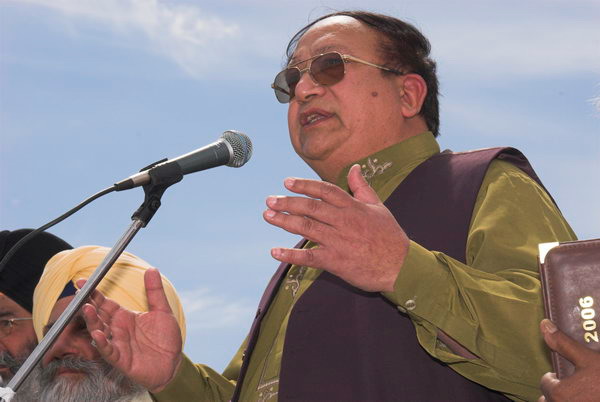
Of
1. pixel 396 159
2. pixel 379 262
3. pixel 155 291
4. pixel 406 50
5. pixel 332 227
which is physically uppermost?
pixel 406 50

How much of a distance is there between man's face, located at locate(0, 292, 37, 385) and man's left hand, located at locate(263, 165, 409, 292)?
3.63m

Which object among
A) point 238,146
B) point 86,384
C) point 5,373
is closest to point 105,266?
point 238,146

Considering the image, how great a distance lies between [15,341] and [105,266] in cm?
300

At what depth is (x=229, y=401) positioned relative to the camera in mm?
4359

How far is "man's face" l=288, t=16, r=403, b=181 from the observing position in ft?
14.4

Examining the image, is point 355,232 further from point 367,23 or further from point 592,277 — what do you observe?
point 367,23

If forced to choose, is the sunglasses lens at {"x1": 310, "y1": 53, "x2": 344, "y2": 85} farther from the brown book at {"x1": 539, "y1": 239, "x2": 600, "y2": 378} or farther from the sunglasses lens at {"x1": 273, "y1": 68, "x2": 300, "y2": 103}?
the brown book at {"x1": 539, "y1": 239, "x2": 600, "y2": 378}

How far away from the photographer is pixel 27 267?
21.2ft

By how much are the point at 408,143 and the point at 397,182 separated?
0.87 feet

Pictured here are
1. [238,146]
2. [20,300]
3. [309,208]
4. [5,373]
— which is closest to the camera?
[309,208]

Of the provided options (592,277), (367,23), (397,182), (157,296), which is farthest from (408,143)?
(592,277)

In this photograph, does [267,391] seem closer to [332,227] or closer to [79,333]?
[332,227]

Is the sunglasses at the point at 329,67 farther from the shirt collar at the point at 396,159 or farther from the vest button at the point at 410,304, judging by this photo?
the vest button at the point at 410,304

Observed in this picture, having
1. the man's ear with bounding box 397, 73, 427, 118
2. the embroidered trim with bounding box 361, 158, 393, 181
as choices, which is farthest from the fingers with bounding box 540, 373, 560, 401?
the man's ear with bounding box 397, 73, 427, 118
